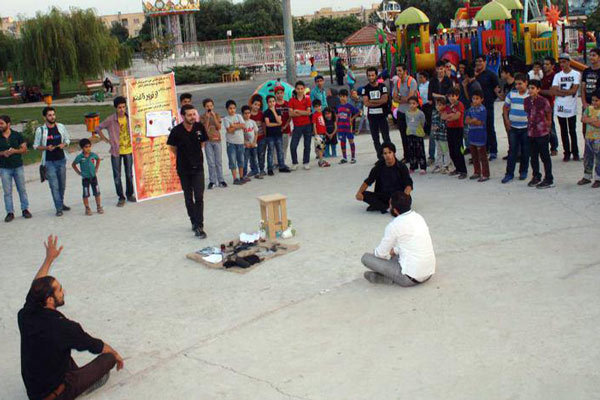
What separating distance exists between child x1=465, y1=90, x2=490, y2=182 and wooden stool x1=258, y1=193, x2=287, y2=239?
152 inches

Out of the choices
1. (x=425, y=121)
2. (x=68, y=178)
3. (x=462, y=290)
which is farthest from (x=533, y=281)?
(x=68, y=178)

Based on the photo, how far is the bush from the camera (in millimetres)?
49562

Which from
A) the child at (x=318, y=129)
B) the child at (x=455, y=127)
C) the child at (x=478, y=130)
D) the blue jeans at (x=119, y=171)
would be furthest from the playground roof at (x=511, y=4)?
the blue jeans at (x=119, y=171)

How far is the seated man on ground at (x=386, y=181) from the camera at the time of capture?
10.9m

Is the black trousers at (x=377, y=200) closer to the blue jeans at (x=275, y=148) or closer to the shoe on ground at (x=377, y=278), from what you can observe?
the shoe on ground at (x=377, y=278)

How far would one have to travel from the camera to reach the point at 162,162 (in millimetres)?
13469

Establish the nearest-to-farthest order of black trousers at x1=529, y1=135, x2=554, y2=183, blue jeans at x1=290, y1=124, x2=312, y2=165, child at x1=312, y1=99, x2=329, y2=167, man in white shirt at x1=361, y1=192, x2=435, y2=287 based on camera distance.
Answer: man in white shirt at x1=361, y1=192, x2=435, y2=287
black trousers at x1=529, y1=135, x2=554, y2=183
blue jeans at x1=290, y1=124, x2=312, y2=165
child at x1=312, y1=99, x2=329, y2=167

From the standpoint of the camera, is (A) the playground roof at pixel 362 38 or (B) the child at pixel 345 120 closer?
(B) the child at pixel 345 120

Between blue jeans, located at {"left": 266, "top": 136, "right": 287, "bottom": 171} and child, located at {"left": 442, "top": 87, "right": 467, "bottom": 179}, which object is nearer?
child, located at {"left": 442, "top": 87, "right": 467, "bottom": 179}

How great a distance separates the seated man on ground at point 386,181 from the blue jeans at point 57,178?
4.98 metres

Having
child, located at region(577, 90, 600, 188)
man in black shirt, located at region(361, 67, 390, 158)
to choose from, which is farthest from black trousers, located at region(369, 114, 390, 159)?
child, located at region(577, 90, 600, 188)

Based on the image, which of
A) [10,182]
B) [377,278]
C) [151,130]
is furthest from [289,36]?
[377,278]

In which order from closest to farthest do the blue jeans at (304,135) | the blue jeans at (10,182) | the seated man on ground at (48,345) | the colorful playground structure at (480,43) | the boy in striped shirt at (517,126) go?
1. the seated man on ground at (48,345)
2. the boy in striped shirt at (517,126)
3. the blue jeans at (10,182)
4. the blue jeans at (304,135)
5. the colorful playground structure at (480,43)

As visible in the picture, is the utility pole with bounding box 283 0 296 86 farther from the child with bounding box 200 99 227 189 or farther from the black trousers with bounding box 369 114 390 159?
the child with bounding box 200 99 227 189
